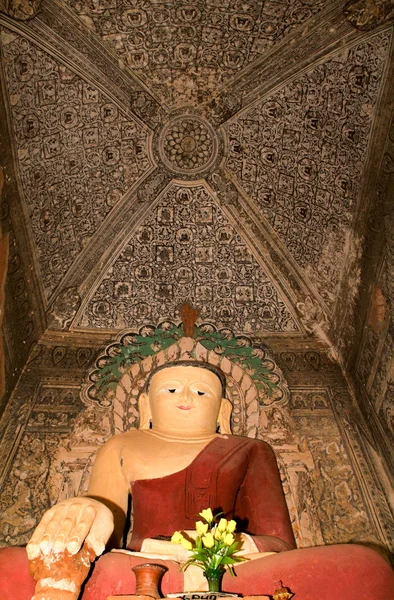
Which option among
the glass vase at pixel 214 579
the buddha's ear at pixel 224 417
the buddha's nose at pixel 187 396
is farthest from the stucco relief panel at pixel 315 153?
the glass vase at pixel 214 579

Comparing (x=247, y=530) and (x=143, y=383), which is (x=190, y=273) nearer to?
(x=143, y=383)

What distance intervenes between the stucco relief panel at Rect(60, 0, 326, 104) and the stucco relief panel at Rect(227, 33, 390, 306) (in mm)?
569

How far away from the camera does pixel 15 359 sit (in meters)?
6.55

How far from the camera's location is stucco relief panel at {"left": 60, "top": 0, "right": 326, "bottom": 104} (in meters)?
6.53

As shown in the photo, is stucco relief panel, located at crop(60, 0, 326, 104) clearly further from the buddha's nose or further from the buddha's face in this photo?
the buddha's nose

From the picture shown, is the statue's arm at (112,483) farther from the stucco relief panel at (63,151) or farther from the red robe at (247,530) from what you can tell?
the stucco relief panel at (63,151)

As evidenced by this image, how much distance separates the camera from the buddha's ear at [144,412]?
5432 millimetres

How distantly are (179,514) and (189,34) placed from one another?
5.11 metres

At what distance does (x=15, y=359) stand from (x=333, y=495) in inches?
139

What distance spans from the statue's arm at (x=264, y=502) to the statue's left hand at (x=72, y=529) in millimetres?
1251

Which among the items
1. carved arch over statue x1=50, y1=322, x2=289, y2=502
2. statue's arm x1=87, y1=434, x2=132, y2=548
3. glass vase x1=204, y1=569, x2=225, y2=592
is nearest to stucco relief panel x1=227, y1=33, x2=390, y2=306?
carved arch over statue x1=50, y1=322, x2=289, y2=502

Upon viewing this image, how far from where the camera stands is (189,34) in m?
6.79

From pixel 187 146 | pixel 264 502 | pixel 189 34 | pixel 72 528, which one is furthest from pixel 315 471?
pixel 189 34

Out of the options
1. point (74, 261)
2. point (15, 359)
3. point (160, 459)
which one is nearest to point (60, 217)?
point (74, 261)
